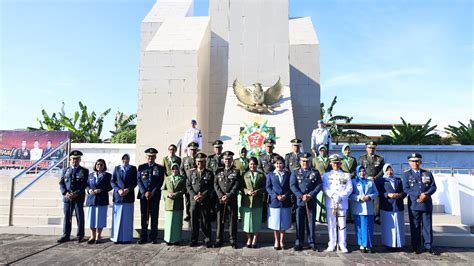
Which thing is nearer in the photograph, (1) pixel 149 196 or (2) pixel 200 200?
(2) pixel 200 200

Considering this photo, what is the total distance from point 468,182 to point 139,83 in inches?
348

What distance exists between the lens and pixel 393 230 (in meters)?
4.45

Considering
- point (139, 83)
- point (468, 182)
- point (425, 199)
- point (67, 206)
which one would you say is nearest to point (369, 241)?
point (425, 199)

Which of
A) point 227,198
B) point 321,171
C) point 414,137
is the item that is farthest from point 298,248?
point 414,137

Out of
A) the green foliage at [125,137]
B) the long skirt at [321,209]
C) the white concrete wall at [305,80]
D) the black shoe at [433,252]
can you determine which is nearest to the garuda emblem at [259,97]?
the white concrete wall at [305,80]

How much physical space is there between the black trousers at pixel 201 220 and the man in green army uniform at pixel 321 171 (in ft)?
6.10

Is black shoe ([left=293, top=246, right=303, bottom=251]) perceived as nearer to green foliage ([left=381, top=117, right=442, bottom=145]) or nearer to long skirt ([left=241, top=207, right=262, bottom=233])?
long skirt ([left=241, top=207, right=262, bottom=233])

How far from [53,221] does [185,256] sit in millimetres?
3130

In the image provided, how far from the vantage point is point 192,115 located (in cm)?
968

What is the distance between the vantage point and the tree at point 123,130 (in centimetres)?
1961

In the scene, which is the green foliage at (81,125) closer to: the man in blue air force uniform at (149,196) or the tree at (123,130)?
the tree at (123,130)

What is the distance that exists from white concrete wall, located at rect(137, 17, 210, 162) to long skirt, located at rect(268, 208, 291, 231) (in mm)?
5633

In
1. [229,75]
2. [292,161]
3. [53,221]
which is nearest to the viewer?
[292,161]

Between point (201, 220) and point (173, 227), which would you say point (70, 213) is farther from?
point (201, 220)
